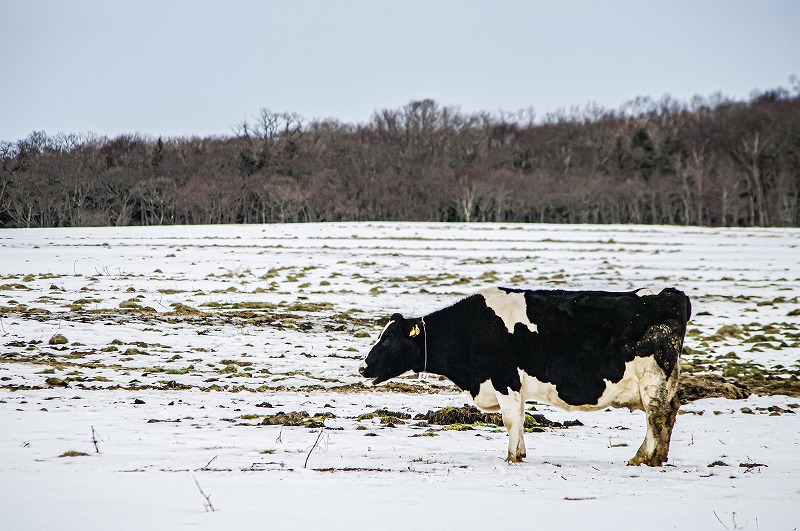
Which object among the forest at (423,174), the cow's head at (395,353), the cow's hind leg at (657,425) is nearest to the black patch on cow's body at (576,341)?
the cow's hind leg at (657,425)

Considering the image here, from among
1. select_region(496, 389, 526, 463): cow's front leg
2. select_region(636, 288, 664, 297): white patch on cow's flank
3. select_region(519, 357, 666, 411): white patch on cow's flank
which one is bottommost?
select_region(496, 389, 526, 463): cow's front leg

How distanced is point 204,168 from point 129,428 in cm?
11258

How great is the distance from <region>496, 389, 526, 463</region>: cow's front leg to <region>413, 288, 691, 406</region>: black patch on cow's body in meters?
0.11

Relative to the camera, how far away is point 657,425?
8906mm

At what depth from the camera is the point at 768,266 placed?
120 feet

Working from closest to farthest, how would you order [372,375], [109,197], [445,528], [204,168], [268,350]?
1. [445,528]
2. [372,375]
3. [268,350]
4. [109,197]
5. [204,168]

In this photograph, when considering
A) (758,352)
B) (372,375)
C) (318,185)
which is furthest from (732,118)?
(372,375)

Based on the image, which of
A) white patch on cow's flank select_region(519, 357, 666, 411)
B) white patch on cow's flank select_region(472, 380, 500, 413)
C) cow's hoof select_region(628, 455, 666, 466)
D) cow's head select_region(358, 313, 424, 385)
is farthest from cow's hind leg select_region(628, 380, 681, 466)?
cow's head select_region(358, 313, 424, 385)

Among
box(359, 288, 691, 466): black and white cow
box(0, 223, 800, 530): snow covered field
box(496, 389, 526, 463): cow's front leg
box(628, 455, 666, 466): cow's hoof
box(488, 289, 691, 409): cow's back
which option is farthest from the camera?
box(488, 289, 691, 409): cow's back

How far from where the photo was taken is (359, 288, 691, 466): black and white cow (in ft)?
30.0

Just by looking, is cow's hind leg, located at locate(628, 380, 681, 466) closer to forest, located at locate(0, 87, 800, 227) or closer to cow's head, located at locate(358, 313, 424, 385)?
cow's head, located at locate(358, 313, 424, 385)

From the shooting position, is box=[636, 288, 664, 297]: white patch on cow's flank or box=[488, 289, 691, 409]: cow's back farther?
box=[636, 288, 664, 297]: white patch on cow's flank

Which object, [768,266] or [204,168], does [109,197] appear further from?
[768,266]

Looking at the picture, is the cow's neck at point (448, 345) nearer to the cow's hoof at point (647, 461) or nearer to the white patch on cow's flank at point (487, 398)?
the white patch on cow's flank at point (487, 398)
